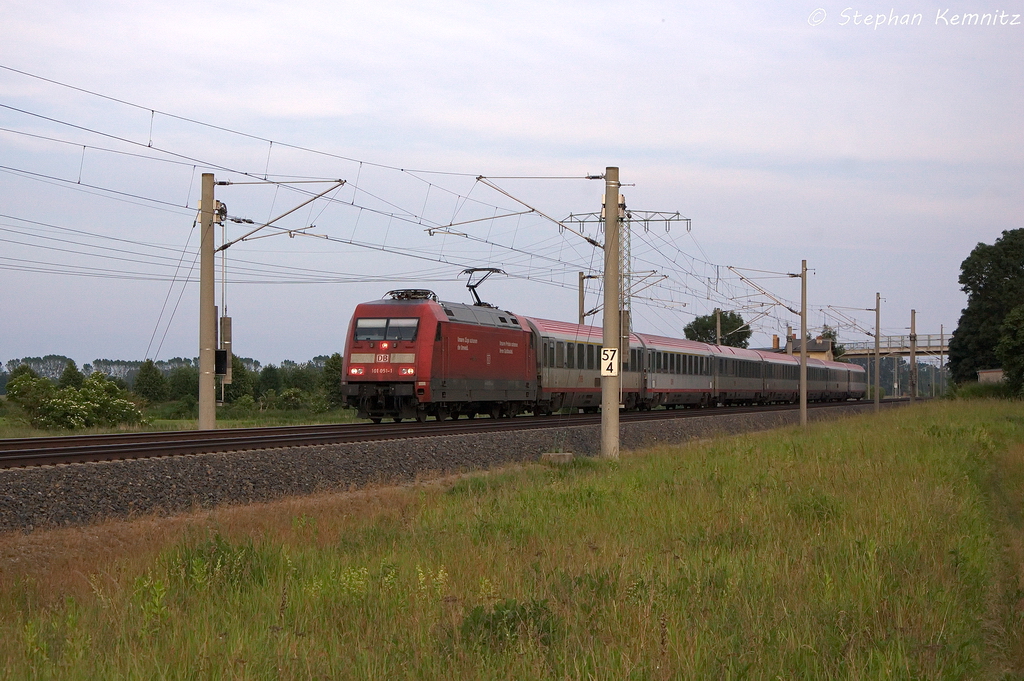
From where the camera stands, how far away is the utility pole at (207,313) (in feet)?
87.9

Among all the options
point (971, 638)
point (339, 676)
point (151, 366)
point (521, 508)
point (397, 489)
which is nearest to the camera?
point (339, 676)

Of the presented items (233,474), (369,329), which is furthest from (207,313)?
(233,474)

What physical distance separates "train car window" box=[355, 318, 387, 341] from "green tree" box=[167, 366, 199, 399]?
9974cm

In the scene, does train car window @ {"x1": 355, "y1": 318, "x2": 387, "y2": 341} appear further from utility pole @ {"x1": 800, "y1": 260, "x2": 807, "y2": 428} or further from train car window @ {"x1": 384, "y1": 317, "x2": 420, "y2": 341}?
utility pole @ {"x1": 800, "y1": 260, "x2": 807, "y2": 428}

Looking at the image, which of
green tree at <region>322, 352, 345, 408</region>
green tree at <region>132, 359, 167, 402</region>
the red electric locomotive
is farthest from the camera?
green tree at <region>132, 359, 167, 402</region>

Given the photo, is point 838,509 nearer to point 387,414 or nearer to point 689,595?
point 689,595

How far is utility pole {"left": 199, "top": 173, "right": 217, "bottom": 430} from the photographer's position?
26797mm

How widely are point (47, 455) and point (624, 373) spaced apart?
2900cm

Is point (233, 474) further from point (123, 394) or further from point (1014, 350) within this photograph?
point (1014, 350)

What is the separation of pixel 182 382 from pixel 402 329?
10869 cm

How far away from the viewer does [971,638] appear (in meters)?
6.60

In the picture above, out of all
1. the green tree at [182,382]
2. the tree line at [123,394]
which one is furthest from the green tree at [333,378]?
the green tree at [182,382]

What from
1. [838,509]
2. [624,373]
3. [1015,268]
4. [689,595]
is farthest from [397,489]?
[1015,268]

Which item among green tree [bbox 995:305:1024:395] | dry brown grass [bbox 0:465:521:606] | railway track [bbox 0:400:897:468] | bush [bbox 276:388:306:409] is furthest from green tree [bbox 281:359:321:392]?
dry brown grass [bbox 0:465:521:606]
